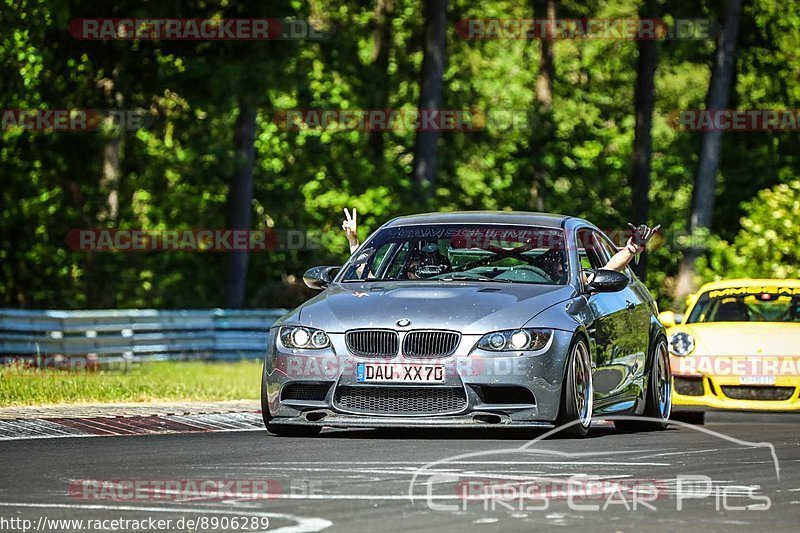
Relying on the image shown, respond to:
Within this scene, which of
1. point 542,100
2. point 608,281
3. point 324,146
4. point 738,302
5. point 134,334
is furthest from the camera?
point 542,100

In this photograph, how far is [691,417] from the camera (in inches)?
674

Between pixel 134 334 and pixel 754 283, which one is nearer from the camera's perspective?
pixel 754 283

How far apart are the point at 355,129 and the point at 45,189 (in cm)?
1263

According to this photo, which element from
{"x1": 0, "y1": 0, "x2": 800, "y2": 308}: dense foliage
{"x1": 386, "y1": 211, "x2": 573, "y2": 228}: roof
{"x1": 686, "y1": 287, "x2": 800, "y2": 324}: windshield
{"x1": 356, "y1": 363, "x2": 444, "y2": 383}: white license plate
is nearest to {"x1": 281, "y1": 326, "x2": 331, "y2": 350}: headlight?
{"x1": 356, "y1": 363, "x2": 444, "y2": 383}: white license plate

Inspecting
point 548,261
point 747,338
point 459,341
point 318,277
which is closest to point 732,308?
point 747,338

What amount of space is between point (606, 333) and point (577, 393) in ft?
3.26

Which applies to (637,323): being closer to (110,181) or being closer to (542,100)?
(110,181)

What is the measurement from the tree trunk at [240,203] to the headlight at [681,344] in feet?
82.6

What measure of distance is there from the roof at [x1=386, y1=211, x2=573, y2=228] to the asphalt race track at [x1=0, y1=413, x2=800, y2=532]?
1.73 meters

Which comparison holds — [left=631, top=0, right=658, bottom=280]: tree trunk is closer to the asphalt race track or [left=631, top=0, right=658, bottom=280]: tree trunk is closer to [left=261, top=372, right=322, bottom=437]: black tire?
[left=261, top=372, right=322, bottom=437]: black tire

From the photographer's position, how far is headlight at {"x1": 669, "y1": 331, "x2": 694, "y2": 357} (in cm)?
1678

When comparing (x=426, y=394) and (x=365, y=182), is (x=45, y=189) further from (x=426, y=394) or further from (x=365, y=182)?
(x=426, y=394)

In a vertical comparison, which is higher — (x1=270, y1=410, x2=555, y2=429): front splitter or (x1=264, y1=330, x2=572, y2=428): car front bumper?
(x1=264, y1=330, x2=572, y2=428): car front bumper

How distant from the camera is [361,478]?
33.6ft
